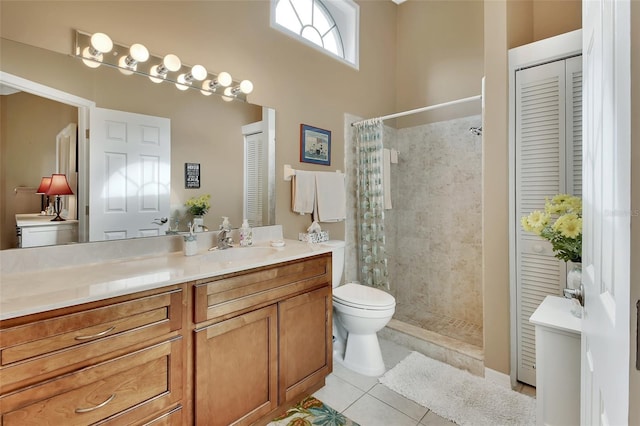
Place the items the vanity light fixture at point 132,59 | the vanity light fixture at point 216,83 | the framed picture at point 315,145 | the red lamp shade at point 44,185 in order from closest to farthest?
the red lamp shade at point 44,185 < the vanity light fixture at point 132,59 < the vanity light fixture at point 216,83 < the framed picture at point 315,145

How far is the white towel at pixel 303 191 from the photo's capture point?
245 cm

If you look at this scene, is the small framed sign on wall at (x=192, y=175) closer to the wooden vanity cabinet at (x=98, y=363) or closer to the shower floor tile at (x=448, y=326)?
the wooden vanity cabinet at (x=98, y=363)

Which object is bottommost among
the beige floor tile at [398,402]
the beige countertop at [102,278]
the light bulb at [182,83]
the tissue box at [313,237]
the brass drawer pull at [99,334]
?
the beige floor tile at [398,402]

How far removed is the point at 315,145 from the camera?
8.62ft

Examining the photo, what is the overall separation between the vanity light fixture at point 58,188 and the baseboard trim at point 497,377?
2613 millimetres

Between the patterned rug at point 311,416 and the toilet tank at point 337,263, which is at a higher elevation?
the toilet tank at point 337,263

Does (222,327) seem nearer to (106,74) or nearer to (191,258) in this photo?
(191,258)

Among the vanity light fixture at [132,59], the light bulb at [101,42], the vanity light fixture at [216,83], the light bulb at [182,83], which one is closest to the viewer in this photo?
the light bulb at [101,42]

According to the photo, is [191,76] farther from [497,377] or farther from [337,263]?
[497,377]

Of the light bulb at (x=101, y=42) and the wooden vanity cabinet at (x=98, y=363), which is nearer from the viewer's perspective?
the wooden vanity cabinet at (x=98, y=363)

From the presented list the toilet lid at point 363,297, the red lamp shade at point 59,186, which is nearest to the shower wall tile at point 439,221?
the toilet lid at point 363,297

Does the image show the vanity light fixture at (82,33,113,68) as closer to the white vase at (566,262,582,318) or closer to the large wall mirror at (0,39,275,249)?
the large wall mirror at (0,39,275,249)

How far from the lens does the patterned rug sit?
1661 mm

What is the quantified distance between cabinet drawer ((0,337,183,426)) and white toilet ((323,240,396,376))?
3.84 ft
